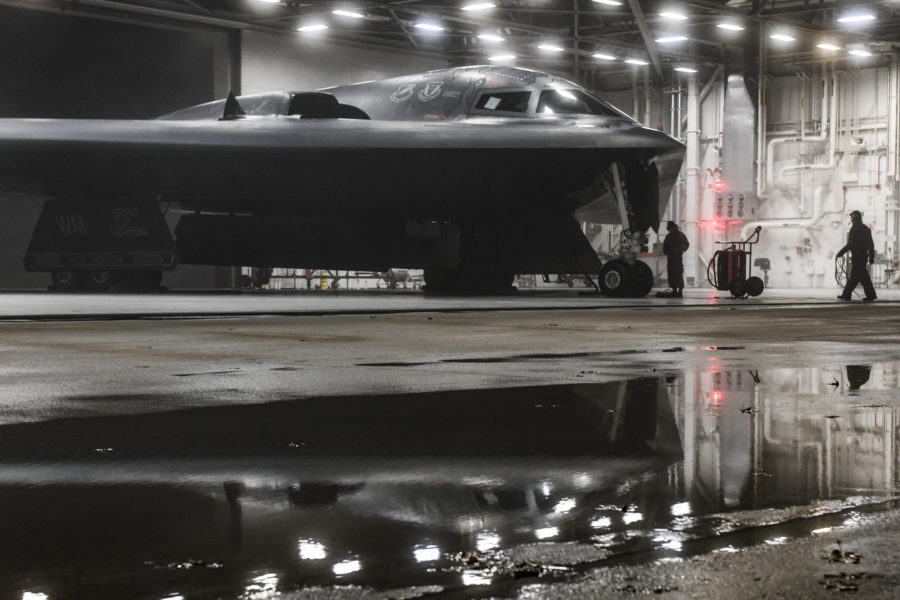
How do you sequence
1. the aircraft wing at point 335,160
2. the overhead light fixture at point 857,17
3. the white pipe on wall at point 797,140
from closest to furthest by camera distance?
1. the aircraft wing at point 335,160
2. the overhead light fixture at point 857,17
3. the white pipe on wall at point 797,140

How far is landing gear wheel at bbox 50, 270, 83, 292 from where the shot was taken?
21.0 meters

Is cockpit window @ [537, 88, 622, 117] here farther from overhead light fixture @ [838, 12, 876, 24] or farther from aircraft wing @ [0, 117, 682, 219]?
overhead light fixture @ [838, 12, 876, 24]

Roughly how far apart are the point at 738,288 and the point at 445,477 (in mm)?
18080

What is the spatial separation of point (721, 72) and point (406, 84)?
19706 mm

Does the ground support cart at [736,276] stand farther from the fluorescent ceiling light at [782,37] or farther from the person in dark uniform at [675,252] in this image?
the fluorescent ceiling light at [782,37]

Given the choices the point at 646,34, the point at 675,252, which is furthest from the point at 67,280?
the point at 646,34

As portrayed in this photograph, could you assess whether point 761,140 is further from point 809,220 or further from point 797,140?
point 809,220

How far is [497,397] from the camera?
462 cm

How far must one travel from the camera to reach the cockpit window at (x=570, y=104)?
18156 millimetres

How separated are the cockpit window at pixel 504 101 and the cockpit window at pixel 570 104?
309 millimetres

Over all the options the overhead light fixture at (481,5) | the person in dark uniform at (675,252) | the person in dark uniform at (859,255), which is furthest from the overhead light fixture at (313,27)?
the person in dark uniform at (859,255)

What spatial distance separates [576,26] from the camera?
3222 centimetres

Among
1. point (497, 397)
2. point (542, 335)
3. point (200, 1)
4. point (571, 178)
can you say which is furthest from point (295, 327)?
point (200, 1)

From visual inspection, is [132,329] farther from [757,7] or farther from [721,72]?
[721,72]
